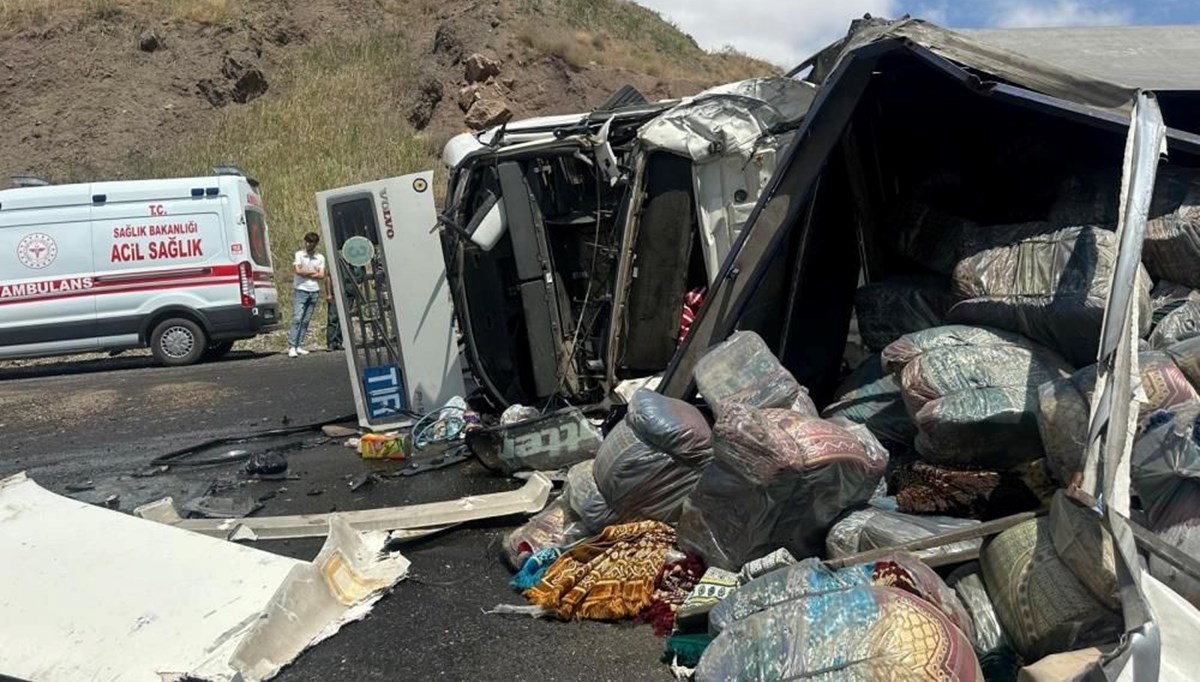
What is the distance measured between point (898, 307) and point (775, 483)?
5.86 ft

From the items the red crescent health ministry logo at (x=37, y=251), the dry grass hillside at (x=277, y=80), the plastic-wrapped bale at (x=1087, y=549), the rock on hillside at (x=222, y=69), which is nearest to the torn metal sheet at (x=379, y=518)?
the plastic-wrapped bale at (x=1087, y=549)

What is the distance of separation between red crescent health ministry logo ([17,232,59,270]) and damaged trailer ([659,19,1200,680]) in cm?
1008

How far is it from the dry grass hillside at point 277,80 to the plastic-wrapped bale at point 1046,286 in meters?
18.6

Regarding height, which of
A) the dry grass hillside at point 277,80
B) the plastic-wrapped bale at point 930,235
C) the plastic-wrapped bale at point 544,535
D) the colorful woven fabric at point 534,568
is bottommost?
the colorful woven fabric at point 534,568

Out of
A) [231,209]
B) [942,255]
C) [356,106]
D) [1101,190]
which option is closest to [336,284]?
[942,255]

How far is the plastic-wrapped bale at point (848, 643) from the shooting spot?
87.0 inches

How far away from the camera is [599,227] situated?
5938 millimetres

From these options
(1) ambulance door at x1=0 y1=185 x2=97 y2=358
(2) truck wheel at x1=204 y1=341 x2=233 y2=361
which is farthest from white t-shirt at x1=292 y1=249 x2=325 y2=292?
(1) ambulance door at x1=0 y1=185 x2=97 y2=358

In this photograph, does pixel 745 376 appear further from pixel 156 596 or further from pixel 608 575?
pixel 156 596

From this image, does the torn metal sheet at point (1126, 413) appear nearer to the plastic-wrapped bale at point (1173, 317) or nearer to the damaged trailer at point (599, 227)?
the plastic-wrapped bale at point (1173, 317)

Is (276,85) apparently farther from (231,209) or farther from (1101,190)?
(1101,190)

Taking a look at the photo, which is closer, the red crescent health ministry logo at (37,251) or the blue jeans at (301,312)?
the red crescent health ministry logo at (37,251)

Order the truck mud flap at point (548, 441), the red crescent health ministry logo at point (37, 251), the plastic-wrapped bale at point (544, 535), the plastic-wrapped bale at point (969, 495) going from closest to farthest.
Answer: the plastic-wrapped bale at point (969, 495)
the plastic-wrapped bale at point (544, 535)
the truck mud flap at point (548, 441)
the red crescent health ministry logo at point (37, 251)

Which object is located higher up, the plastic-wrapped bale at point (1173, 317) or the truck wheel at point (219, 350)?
the plastic-wrapped bale at point (1173, 317)
